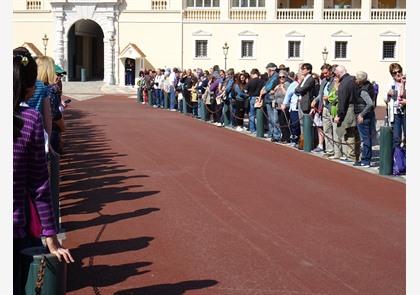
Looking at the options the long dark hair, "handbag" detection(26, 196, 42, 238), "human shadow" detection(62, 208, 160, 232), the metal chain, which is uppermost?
the long dark hair

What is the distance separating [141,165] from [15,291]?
1033 centimetres

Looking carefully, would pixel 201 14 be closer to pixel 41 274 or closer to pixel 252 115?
pixel 252 115

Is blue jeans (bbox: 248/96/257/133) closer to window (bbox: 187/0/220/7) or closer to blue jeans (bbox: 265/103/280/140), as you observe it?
blue jeans (bbox: 265/103/280/140)

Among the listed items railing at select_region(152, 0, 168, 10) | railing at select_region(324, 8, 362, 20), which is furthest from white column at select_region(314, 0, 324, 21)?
railing at select_region(152, 0, 168, 10)

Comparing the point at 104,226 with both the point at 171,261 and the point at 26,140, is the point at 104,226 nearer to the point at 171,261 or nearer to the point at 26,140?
the point at 171,261

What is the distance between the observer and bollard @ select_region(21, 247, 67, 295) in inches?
179

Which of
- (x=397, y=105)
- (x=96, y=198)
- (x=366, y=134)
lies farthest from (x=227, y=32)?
(x=96, y=198)

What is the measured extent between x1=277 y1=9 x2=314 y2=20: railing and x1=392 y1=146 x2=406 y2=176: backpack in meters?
45.1

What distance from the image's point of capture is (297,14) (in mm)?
58188

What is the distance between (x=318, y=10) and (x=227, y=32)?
24.6 feet

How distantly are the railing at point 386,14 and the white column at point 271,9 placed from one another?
7654 mm

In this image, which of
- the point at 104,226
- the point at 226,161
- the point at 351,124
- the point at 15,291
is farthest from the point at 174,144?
the point at 15,291

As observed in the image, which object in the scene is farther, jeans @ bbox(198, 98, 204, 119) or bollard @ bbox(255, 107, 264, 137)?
jeans @ bbox(198, 98, 204, 119)

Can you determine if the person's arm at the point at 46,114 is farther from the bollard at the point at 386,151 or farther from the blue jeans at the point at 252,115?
the blue jeans at the point at 252,115
